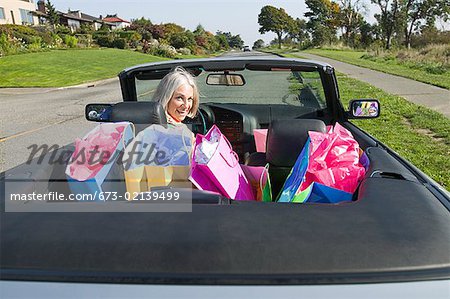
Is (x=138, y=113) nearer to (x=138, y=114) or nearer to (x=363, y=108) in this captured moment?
(x=138, y=114)

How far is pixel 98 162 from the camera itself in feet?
5.81

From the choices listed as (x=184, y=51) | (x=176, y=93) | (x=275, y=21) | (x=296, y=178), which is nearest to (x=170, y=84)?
(x=176, y=93)

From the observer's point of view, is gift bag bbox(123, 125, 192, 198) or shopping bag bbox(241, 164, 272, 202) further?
shopping bag bbox(241, 164, 272, 202)

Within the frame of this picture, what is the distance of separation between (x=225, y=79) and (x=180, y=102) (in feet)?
1.98

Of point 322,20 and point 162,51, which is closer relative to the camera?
point 162,51

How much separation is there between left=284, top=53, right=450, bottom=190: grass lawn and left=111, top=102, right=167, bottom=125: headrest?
12.3ft

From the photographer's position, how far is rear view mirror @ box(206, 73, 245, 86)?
10.7 ft

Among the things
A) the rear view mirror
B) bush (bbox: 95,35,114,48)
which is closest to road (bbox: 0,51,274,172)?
the rear view mirror

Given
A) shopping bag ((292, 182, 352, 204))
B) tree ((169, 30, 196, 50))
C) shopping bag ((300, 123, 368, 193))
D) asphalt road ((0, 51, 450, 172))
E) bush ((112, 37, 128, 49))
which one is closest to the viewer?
shopping bag ((292, 182, 352, 204))

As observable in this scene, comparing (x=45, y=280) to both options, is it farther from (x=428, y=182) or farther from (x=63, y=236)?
(x=428, y=182)

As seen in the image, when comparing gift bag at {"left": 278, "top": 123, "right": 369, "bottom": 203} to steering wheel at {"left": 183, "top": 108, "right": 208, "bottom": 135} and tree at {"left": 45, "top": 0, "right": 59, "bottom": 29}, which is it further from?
tree at {"left": 45, "top": 0, "right": 59, "bottom": 29}

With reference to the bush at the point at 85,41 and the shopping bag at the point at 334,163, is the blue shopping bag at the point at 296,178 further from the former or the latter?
the bush at the point at 85,41

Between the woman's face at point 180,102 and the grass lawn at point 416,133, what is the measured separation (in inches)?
130

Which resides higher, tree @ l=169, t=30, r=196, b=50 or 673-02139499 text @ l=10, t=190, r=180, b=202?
tree @ l=169, t=30, r=196, b=50
